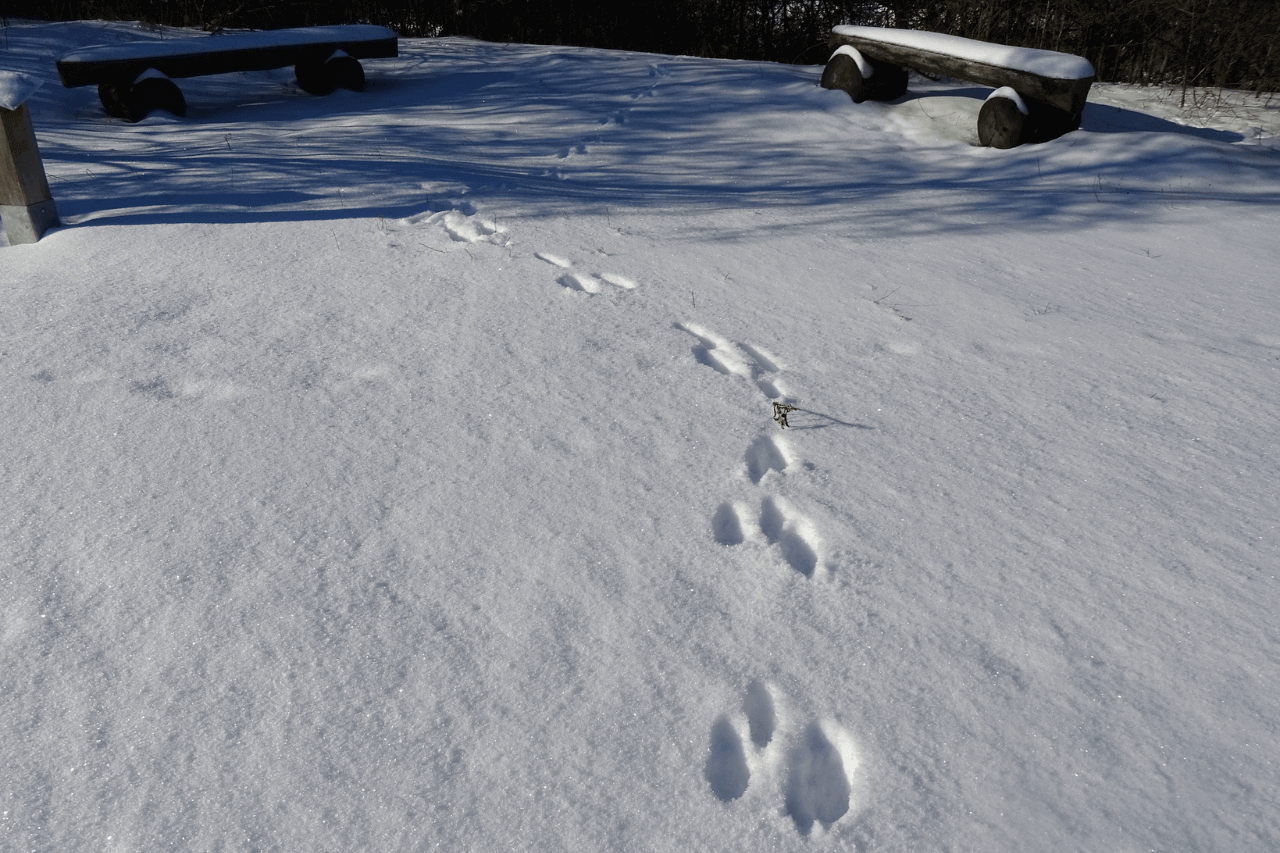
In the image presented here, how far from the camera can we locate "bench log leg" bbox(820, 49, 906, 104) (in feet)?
19.4

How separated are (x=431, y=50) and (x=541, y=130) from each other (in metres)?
3.53

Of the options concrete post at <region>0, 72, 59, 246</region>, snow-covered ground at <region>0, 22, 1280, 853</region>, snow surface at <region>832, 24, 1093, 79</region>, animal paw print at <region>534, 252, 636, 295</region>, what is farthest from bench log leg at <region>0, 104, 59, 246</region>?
snow surface at <region>832, 24, 1093, 79</region>

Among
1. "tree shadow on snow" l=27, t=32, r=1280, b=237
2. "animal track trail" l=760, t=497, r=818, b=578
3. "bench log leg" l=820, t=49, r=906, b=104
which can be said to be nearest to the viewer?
"animal track trail" l=760, t=497, r=818, b=578

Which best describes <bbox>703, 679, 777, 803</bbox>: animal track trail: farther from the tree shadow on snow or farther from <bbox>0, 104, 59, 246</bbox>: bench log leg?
<bbox>0, 104, 59, 246</bbox>: bench log leg

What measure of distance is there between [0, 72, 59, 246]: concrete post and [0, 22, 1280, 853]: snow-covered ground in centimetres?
12

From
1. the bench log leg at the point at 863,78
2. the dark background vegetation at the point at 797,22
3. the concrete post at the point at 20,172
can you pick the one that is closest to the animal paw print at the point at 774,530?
the concrete post at the point at 20,172

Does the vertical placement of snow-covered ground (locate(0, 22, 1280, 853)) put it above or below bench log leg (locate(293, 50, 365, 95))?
below

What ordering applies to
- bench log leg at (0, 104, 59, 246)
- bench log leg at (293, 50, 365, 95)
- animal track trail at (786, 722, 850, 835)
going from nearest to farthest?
1. animal track trail at (786, 722, 850, 835)
2. bench log leg at (0, 104, 59, 246)
3. bench log leg at (293, 50, 365, 95)

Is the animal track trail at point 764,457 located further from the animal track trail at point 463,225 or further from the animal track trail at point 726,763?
the animal track trail at point 463,225

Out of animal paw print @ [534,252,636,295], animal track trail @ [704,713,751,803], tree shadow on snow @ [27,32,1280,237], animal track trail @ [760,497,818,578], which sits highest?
tree shadow on snow @ [27,32,1280,237]

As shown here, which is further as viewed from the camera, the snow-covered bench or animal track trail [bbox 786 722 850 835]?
the snow-covered bench

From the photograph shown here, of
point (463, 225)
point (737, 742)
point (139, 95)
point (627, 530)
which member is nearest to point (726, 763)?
point (737, 742)

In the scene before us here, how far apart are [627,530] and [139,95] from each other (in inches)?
209

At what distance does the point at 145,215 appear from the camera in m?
3.47
